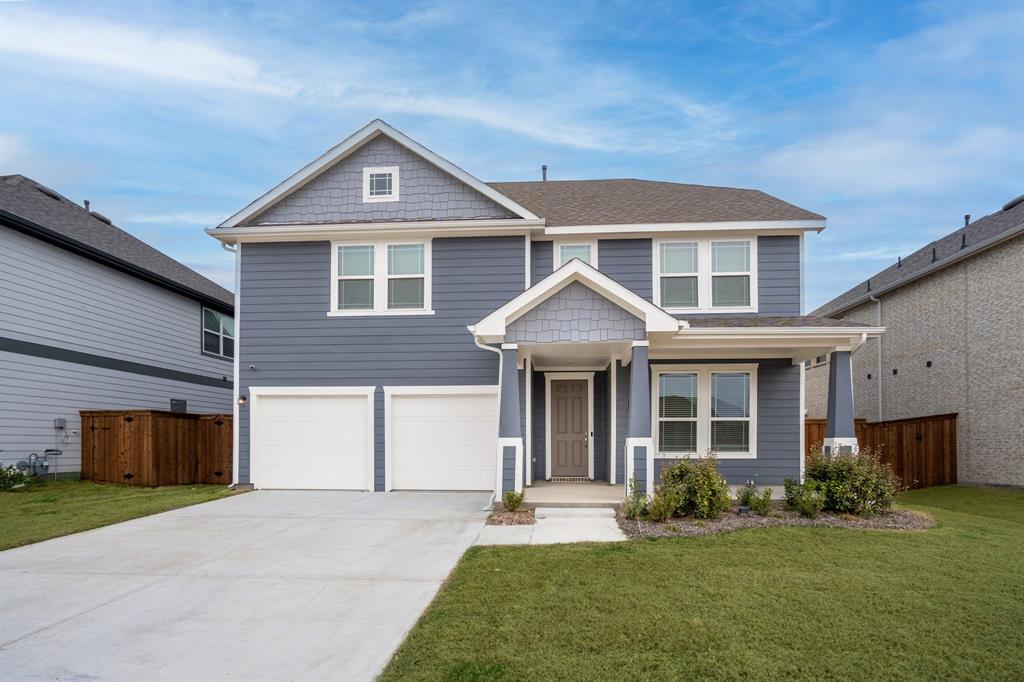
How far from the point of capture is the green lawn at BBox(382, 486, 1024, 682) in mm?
4809

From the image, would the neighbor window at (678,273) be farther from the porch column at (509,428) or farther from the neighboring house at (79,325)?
the neighboring house at (79,325)

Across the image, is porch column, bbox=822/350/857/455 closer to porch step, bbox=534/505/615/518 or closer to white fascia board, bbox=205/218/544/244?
porch step, bbox=534/505/615/518

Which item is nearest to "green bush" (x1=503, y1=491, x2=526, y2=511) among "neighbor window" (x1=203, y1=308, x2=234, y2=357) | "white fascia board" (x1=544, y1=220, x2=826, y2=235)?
"white fascia board" (x1=544, y1=220, x2=826, y2=235)

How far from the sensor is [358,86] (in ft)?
54.6

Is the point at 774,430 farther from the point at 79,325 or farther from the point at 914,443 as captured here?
the point at 79,325

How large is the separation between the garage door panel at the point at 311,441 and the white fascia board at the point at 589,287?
421 cm

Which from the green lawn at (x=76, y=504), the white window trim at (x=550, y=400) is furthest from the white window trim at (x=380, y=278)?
the green lawn at (x=76, y=504)

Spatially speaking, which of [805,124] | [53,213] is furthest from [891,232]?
[53,213]

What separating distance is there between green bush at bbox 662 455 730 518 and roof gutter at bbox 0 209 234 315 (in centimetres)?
1341

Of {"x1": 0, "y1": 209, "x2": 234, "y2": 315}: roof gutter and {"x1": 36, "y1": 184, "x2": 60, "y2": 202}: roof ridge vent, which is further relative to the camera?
{"x1": 36, "y1": 184, "x2": 60, "y2": 202}: roof ridge vent

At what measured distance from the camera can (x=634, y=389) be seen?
Answer: 442 inches

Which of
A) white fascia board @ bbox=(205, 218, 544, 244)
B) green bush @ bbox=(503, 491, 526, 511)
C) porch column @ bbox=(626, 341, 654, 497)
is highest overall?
white fascia board @ bbox=(205, 218, 544, 244)

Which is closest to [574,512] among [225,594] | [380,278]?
[225,594]

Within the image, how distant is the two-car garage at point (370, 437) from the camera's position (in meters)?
13.8
